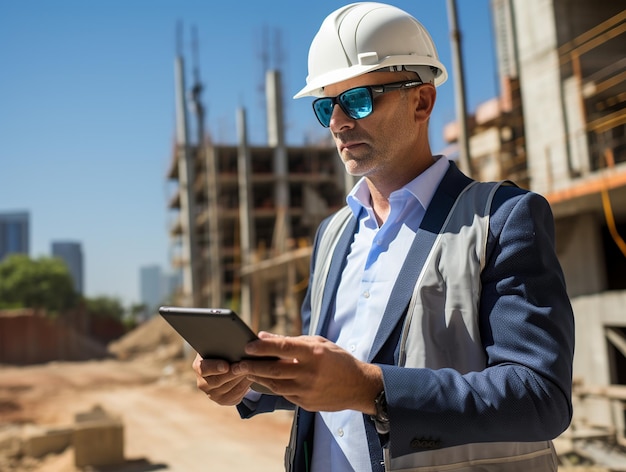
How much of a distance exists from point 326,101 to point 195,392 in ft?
61.9

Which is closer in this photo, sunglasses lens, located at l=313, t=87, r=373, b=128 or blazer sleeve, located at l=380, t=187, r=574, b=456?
blazer sleeve, located at l=380, t=187, r=574, b=456

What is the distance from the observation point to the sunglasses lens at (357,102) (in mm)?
1668

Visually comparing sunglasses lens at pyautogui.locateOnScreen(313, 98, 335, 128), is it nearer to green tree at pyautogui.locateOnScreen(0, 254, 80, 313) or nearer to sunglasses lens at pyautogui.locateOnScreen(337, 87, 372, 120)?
sunglasses lens at pyautogui.locateOnScreen(337, 87, 372, 120)

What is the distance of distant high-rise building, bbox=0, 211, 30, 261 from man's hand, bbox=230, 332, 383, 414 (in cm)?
18324

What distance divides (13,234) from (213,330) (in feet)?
626

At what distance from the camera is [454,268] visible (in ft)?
4.88

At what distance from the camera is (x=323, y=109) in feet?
6.07

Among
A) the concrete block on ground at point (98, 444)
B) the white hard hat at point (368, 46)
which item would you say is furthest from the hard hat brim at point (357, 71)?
the concrete block on ground at point (98, 444)

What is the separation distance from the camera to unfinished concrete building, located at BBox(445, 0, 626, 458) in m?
9.55

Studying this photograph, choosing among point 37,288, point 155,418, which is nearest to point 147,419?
point 155,418

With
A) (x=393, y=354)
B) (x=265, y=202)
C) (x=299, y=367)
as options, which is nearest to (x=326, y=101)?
(x=393, y=354)

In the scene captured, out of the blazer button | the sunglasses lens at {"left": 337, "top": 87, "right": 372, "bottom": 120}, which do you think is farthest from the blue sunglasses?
the blazer button

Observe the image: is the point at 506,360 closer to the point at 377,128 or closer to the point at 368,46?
the point at 377,128

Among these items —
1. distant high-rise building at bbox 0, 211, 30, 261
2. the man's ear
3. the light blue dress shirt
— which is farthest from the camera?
distant high-rise building at bbox 0, 211, 30, 261
